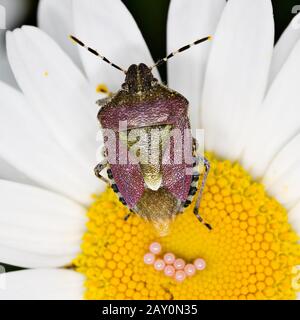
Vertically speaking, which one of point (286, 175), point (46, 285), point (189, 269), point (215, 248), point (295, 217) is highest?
point (286, 175)

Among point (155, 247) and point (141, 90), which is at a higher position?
point (141, 90)

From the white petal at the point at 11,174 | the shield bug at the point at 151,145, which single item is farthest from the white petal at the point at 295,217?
the white petal at the point at 11,174

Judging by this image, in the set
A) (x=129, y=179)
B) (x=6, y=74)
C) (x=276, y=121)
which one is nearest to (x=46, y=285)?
(x=129, y=179)

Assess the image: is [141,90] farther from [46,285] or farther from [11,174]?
[46,285]

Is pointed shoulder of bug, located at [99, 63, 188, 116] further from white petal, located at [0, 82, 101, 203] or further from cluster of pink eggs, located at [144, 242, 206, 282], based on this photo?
cluster of pink eggs, located at [144, 242, 206, 282]

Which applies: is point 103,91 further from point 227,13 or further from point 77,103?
point 227,13

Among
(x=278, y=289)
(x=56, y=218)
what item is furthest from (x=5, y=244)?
(x=278, y=289)
